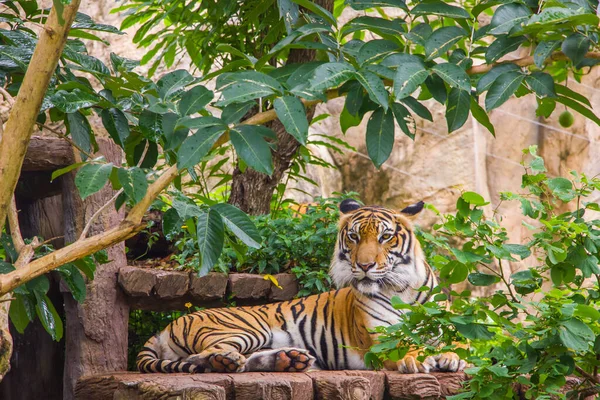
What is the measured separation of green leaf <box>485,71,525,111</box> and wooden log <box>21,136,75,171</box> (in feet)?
9.52

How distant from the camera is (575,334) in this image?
2148 millimetres

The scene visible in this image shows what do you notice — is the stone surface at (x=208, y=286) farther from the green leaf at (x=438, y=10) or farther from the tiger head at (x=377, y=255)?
the green leaf at (x=438, y=10)

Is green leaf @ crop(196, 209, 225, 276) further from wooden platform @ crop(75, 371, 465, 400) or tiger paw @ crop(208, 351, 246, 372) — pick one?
tiger paw @ crop(208, 351, 246, 372)

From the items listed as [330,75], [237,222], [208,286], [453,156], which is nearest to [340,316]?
[208,286]

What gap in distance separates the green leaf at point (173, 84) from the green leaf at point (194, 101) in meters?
0.15

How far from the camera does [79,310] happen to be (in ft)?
14.4

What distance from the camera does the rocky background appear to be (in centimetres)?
807

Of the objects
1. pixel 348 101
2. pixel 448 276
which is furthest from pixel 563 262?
pixel 348 101

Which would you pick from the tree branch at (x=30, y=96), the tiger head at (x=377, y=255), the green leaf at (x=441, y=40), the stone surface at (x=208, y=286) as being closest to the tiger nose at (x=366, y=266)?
the tiger head at (x=377, y=255)

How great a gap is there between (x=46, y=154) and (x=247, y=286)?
4.54 feet

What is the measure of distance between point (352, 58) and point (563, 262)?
96 cm

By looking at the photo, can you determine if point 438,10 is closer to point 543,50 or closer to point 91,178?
point 543,50

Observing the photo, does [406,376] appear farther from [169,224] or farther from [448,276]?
[169,224]

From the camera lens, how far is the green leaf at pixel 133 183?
192cm
